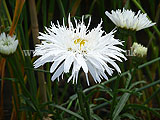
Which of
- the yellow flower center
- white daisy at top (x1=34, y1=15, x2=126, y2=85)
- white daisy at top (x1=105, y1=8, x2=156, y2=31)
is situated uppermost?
white daisy at top (x1=105, y1=8, x2=156, y2=31)

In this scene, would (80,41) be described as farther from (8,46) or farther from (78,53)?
(8,46)

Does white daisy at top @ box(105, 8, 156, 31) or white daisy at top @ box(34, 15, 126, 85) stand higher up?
white daisy at top @ box(105, 8, 156, 31)

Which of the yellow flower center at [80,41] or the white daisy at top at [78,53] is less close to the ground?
the yellow flower center at [80,41]

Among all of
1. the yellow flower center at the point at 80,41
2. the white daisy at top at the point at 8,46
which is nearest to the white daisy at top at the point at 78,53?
the yellow flower center at the point at 80,41

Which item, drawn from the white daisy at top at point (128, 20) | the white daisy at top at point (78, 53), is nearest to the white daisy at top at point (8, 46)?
the white daisy at top at point (78, 53)

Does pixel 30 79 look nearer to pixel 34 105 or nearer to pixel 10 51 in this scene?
pixel 34 105

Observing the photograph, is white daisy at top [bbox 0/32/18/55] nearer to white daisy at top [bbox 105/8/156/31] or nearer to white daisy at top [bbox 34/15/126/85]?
white daisy at top [bbox 34/15/126/85]

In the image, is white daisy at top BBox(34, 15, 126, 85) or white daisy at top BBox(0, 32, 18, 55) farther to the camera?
white daisy at top BBox(0, 32, 18, 55)

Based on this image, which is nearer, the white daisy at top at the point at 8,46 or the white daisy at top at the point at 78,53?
the white daisy at top at the point at 78,53

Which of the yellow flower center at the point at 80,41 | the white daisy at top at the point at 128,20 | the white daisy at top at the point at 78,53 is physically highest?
the white daisy at top at the point at 128,20

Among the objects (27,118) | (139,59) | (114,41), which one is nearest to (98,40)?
(114,41)

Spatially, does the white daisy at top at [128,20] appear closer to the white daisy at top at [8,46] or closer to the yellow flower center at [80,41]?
the yellow flower center at [80,41]

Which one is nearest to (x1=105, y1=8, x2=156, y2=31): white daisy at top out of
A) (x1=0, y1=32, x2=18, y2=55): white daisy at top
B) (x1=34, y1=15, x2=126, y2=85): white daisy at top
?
(x1=34, y1=15, x2=126, y2=85): white daisy at top
